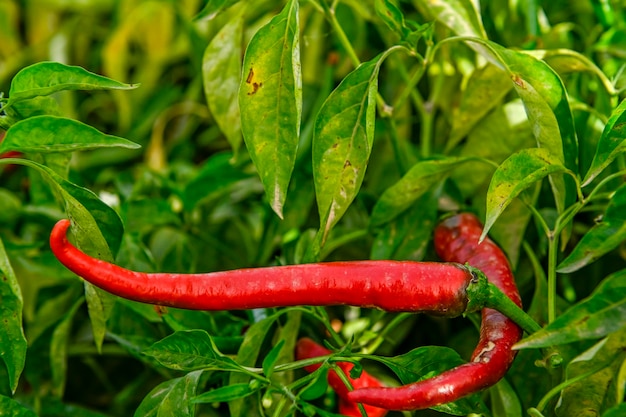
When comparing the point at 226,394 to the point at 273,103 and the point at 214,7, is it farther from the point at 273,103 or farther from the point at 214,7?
the point at 214,7

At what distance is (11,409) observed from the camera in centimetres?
61

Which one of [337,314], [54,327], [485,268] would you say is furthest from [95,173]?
[485,268]

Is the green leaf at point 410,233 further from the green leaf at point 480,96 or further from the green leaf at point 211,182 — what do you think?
the green leaf at point 211,182

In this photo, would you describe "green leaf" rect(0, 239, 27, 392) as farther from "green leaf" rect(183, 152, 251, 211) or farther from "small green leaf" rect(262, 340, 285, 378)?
"green leaf" rect(183, 152, 251, 211)

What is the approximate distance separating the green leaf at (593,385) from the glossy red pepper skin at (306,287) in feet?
0.34

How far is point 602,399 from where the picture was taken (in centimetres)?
59

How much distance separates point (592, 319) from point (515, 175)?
0.39 feet

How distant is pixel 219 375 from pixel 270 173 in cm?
20

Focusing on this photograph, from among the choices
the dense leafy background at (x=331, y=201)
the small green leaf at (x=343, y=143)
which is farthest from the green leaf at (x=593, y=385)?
the small green leaf at (x=343, y=143)

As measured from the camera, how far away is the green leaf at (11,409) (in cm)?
60

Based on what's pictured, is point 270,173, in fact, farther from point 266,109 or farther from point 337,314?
point 337,314

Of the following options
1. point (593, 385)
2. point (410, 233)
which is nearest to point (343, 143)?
point (410, 233)

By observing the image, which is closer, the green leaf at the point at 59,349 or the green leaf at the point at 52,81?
the green leaf at the point at 52,81

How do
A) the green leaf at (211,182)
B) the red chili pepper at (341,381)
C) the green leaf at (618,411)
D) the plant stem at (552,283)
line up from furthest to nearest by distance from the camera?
the green leaf at (211,182) < the red chili pepper at (341,381) < the plant stem at (552,283) < the green leaf at (618,411)
